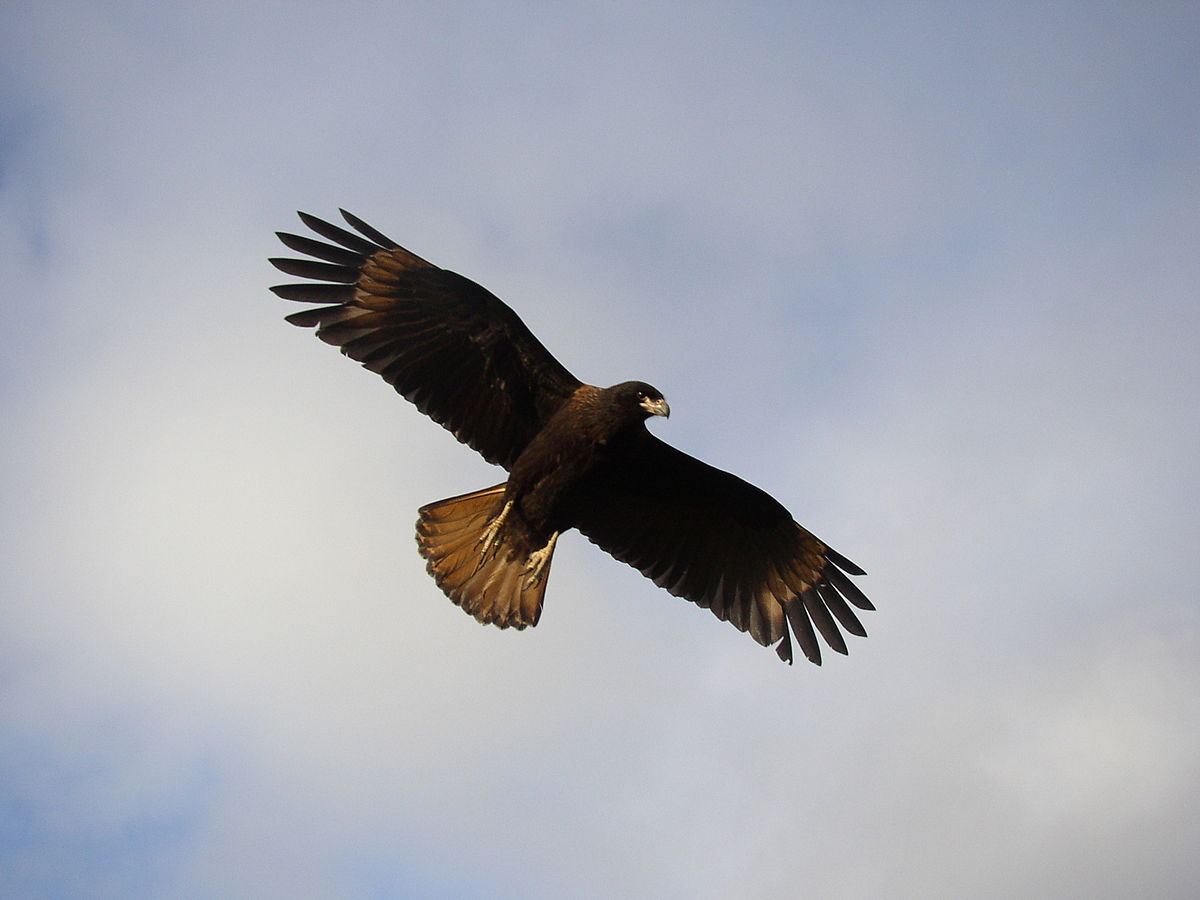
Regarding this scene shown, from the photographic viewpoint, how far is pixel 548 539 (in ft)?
24.2

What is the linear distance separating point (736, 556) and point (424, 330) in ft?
9.65

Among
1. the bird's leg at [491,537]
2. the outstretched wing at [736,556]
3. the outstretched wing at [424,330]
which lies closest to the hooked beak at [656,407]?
the outstretched wing at [424,330]

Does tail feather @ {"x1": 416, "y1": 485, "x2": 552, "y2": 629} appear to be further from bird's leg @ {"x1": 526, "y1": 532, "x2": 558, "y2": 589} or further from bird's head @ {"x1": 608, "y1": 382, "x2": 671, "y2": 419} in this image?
bird's head @ {"x1": 608, "y1": 382, "x2": 671, "y2": 419}

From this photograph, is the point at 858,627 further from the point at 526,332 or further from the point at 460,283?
the point at 460,283

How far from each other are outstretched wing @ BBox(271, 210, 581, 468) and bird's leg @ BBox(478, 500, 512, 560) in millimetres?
658

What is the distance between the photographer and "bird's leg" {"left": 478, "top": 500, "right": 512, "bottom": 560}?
23.5ft

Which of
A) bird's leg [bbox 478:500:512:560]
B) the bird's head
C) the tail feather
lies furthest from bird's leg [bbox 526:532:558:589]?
the bird's head

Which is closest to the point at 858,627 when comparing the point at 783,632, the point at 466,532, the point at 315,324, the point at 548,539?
the point at 783,632

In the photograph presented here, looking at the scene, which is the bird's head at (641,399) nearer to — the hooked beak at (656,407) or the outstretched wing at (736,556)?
the hooked beak at (656,407)

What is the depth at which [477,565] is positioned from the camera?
7277 millimetres

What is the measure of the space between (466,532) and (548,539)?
0.56 m

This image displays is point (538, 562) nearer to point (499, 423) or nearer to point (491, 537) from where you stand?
point (491, 537)

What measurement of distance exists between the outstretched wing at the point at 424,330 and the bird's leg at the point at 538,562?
0.89 m

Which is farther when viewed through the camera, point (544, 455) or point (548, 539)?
point (548, 539)
